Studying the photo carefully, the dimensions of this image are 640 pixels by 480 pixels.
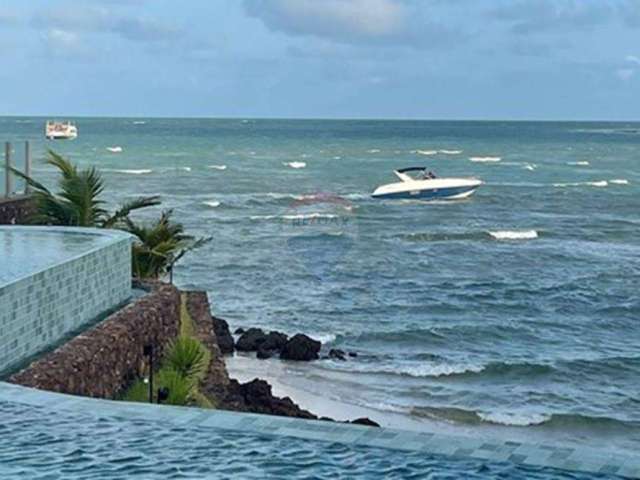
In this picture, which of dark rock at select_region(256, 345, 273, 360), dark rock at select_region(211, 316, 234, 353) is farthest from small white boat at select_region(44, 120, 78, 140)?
dark rock at select_region(256, 345, 273, 360)

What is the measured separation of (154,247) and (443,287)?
13.0 metres

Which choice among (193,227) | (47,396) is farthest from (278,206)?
(47,396)

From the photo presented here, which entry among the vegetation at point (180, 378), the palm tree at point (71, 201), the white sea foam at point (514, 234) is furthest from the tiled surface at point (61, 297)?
the white sea foam at point (514, 234)

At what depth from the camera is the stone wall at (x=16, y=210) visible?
52.9ft

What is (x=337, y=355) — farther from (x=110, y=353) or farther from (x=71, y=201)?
(x=110, y=353)

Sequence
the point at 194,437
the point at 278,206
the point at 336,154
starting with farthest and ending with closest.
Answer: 1. the point at 336,154
2. the point at 278,206
3. the point at 194,437

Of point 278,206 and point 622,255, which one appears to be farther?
point 278,206

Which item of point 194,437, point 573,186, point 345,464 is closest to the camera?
point 345,464

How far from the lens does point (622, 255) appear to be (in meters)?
33.7

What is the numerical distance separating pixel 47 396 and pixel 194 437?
60.3 inches

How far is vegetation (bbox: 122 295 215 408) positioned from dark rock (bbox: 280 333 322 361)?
18.5ft

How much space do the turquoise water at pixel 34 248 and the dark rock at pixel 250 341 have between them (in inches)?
250

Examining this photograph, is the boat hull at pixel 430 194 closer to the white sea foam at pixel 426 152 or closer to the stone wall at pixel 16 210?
the stone wall at pixel 16 210

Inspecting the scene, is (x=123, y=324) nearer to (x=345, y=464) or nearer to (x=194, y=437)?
(x=194, y=437)
